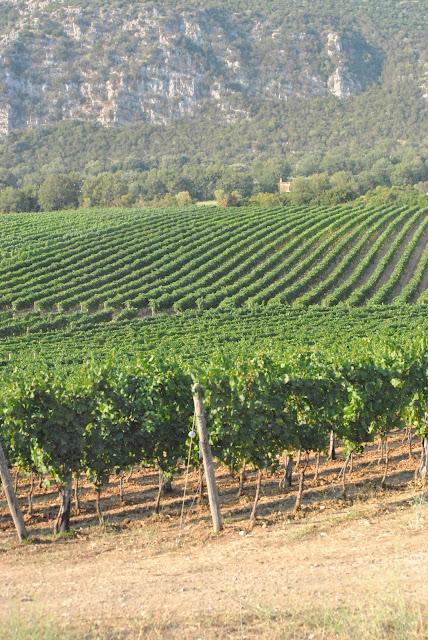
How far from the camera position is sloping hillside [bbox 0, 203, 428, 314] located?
41906 millimetres

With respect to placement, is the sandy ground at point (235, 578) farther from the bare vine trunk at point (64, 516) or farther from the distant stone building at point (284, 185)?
the distant stone building at point (284, 185)

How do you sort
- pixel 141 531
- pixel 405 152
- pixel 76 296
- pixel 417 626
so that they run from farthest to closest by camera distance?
pixel 405 152 → pixel 76 296 → pixel 141 531 → pixel 417 626

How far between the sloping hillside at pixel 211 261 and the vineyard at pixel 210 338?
164 millimetres

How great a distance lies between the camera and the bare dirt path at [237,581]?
24.1 feet

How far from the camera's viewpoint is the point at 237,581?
8.73 metres

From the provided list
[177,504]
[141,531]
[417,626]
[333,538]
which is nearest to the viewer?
[417,626]

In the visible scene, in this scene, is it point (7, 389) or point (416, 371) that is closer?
point (7, 389)

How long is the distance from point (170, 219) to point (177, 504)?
53745mm

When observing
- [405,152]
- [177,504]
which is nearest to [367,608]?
[177,504]

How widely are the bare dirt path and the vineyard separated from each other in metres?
1.60

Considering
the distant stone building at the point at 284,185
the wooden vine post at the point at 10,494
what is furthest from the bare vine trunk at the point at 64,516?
the distant stone building at the point at 284,185

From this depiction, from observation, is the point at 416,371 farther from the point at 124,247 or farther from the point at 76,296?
the point at 124,247

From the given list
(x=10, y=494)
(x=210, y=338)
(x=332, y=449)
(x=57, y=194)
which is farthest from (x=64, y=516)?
(x=57, y=194)

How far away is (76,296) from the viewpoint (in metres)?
41.3
